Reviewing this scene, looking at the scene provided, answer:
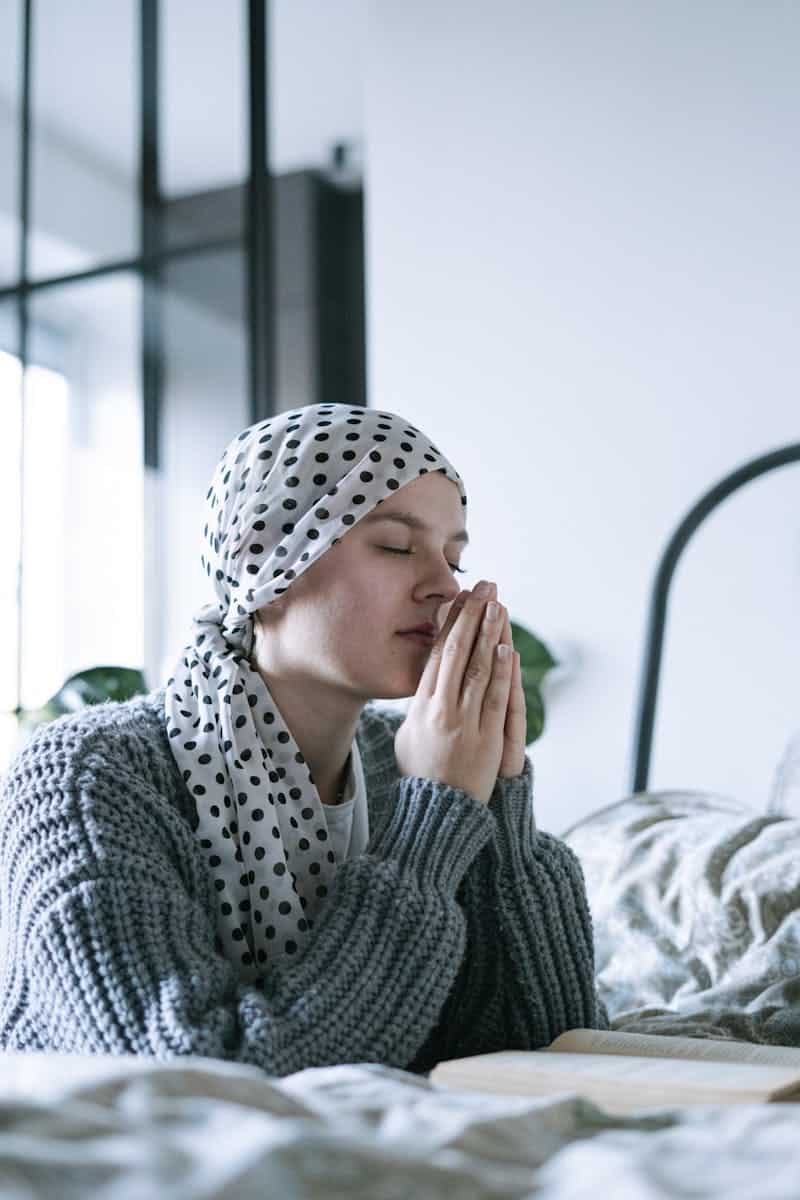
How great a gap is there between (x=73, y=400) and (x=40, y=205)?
46cm

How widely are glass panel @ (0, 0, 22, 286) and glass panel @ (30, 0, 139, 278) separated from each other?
40 mm

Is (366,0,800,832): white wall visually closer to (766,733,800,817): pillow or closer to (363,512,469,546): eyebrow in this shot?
(766,733,800,817): pillow

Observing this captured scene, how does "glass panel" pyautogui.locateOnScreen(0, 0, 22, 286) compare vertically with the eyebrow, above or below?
above

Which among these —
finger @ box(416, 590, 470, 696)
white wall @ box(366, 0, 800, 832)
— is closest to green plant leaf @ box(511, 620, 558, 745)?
white wall @ box(366, 0, 800, 832)

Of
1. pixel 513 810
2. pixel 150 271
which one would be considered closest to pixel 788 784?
pixel 513 810

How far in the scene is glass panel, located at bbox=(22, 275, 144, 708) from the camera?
3.15m

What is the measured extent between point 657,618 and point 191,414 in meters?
1.41

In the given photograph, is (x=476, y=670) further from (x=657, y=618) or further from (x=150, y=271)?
(x=150, y=271)

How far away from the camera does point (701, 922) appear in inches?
64.1

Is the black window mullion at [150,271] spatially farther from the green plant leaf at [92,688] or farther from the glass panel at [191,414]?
the green plant leaf at [92,688]

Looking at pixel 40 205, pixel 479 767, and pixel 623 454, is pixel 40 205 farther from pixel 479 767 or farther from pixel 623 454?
pixel 479 767

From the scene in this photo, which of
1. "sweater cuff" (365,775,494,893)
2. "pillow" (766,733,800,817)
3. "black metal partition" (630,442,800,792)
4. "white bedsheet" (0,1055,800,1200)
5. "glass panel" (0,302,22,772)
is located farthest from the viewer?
"glass panel" (0,302,22,772)

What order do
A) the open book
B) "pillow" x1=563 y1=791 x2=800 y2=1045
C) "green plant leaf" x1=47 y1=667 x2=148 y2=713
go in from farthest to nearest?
"green plant leaf" x1=47 y1=667 x2=148 y2=713 → "pillow" x1=563 y1=791 x2=800 y2=1045 → the open book

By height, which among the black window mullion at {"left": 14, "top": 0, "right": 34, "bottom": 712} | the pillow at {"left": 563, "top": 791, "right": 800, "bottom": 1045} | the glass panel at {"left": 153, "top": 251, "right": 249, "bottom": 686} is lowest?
the pillow at {"left": 563, "top": 791, "right": 800, "bottom": 1045}
